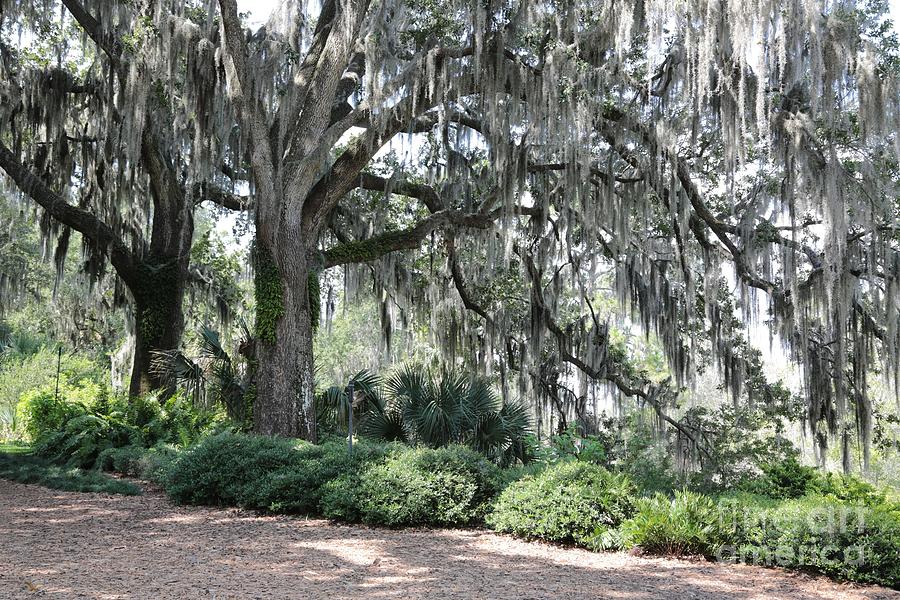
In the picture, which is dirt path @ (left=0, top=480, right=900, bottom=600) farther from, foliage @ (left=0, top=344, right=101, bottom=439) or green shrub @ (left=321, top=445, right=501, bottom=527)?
foliage @ (left=0, top=344, right=101, bottom=439)

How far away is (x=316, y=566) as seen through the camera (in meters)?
5.42

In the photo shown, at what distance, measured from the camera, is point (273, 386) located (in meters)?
9.61

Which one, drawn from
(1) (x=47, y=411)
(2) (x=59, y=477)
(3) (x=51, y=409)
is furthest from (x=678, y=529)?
(1) (x=47, y=411)

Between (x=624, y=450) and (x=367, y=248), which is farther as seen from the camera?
(x=624, y=450)

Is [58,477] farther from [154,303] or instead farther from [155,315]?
[154,303]

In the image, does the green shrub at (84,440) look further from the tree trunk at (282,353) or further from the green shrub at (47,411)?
the tree trunk at (282,353)

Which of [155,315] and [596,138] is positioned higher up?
[596,138]

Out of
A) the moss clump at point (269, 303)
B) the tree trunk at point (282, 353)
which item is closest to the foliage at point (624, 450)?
the tree trunk at point (282, 353)

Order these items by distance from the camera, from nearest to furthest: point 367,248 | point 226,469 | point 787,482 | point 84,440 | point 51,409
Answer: point 226,469
point 787,482
point 84,440
point 367,248
point 51,409

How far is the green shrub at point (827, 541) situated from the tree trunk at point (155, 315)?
8983 millimetres

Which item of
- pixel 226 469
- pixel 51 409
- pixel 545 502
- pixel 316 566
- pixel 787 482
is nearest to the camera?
pixel 316 566

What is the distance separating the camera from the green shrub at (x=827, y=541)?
5.28 meters

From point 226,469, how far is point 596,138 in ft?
23.5

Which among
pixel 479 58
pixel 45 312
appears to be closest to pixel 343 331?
pixel 45 312
